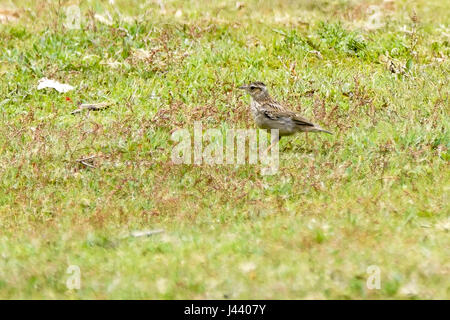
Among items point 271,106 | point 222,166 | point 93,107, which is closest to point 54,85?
point 93,107

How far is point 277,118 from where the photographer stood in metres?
11.1

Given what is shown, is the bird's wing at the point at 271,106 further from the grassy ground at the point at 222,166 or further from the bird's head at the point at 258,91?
the grassy ground at the point at 222,166

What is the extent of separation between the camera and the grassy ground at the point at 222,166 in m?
7.54

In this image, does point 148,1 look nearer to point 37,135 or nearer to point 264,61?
point 264,61

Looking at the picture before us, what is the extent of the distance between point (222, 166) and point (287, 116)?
1127 millimetres

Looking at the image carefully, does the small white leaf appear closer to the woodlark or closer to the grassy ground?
the grassy ground

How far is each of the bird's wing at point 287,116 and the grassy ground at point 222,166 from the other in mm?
411

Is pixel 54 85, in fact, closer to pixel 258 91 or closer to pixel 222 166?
pixel 258 91

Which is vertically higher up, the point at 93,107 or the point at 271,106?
the point at 271,106

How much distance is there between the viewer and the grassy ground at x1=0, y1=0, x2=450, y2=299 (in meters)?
7.54

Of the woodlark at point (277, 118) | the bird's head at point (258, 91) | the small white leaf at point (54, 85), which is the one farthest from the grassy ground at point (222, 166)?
the bird's head at point (258, 91)

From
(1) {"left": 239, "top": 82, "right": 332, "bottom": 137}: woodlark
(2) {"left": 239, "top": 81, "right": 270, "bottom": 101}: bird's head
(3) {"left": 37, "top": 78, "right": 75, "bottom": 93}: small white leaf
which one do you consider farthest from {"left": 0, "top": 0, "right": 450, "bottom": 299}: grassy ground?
(2) {"left": 239, "top": 81, "right": 270, "bottom": 101}: bird's head

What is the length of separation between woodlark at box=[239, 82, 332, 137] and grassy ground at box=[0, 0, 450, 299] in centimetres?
33

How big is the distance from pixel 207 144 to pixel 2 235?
3319 millimetres
